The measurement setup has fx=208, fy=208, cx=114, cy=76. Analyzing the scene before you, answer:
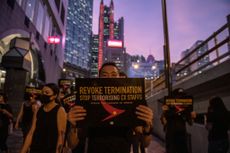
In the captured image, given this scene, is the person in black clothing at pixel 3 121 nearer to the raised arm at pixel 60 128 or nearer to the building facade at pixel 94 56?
the raised arm at pixel 60 128

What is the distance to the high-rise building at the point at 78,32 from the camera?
134 m

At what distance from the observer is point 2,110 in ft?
18.9

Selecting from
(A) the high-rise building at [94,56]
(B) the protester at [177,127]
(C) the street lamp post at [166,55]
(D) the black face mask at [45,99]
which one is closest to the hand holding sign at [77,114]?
(D) the black face mask at [45,99]

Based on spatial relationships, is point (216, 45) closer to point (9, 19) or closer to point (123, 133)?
point (123, 133)

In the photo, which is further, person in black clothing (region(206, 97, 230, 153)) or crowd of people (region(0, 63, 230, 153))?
person in black clothing (region(206, 97, 230, 153))

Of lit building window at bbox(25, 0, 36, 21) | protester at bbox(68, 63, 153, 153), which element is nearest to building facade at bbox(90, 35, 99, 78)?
lit building window at bbox(25, 0, 36, 21)

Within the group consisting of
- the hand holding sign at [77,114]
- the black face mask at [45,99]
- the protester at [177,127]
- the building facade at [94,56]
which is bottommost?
the protester at [177,127]

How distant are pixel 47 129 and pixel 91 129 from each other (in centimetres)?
142

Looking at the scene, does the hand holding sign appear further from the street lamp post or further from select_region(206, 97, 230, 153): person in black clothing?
the street lamp post

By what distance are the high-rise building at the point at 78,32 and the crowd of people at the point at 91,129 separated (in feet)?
389

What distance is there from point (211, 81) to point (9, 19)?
13.2 metres

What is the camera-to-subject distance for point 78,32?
147250mm

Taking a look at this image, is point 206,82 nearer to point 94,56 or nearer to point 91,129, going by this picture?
point 91,129

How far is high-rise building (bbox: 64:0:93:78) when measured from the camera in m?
134
